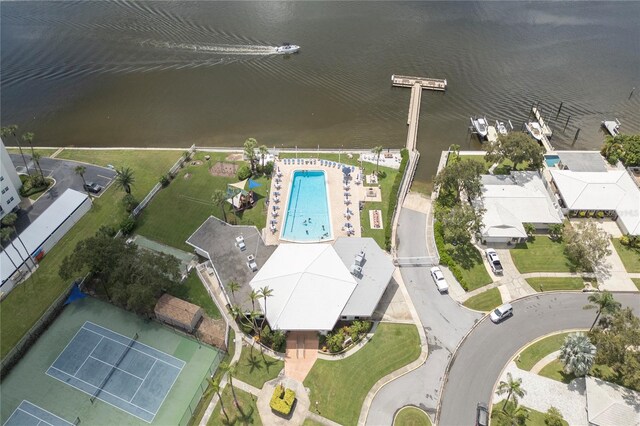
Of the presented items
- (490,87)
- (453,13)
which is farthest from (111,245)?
(453,13)

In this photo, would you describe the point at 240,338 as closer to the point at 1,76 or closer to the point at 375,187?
the point at 375,187

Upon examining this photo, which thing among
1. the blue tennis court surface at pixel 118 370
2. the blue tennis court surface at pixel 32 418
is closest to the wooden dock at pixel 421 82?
the blue tennis court surface at pixel 118 370

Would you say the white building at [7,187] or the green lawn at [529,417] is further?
the white building at [7,187]

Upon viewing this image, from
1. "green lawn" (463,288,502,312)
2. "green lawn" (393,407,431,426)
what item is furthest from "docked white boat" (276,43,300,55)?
"green lawn" (393,407,431,426)

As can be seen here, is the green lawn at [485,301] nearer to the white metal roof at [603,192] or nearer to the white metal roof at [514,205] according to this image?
the white metal roof at [514,205]

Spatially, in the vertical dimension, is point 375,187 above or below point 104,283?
above

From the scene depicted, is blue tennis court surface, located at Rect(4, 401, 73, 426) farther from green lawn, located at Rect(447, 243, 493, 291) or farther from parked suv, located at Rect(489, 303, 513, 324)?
green lawn, located at Rect(447, 243, 493, 291)

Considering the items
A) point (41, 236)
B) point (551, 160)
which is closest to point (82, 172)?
point (41, 236)
